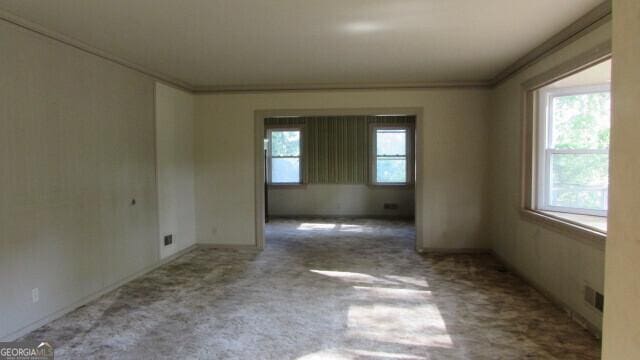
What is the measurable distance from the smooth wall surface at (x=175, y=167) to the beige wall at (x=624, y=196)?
498cm

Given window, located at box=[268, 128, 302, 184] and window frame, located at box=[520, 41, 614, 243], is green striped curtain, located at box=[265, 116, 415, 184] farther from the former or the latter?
Answer: window frame, located at box=[520, 41, 614, 243]

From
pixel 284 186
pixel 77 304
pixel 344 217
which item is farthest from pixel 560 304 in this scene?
pixel 284 186

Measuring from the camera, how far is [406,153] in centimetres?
936

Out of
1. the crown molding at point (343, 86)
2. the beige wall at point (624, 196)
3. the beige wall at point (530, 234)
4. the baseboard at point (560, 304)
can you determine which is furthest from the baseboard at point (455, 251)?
the beige wall at point (624, 196)

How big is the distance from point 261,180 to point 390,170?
165 inches

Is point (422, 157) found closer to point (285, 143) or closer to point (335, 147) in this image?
point (335, 147)

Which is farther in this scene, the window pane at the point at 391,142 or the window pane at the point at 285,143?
the window pane at the point at 285,143

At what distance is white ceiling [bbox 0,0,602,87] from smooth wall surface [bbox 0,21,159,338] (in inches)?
12.7

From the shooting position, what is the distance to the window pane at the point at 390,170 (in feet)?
30.9

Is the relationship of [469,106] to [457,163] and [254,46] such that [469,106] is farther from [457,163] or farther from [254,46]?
[254,46]

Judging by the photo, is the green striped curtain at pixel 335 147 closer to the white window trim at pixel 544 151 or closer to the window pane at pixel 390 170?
the window pane at pixel 390 170

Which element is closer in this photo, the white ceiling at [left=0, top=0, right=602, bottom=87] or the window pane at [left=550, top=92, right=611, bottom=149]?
the white ceiling at [left=0, top=0, right=602, bottom=87]

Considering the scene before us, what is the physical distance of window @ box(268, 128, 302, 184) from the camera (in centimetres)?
949

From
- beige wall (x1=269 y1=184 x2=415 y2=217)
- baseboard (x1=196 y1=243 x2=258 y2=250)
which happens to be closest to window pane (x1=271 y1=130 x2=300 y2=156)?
beige wall (x1=269 y1=184 x2=415 y2=217)
